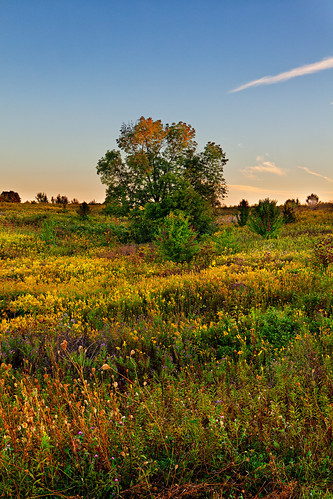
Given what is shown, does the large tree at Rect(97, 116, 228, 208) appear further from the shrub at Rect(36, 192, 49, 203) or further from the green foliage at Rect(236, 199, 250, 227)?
the shrub at Rect(36, 192, 49, 203)

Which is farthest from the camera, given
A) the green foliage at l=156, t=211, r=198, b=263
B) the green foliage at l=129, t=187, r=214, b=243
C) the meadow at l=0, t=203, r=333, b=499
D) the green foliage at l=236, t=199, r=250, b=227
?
the green foliage at l=236, t=199, r=250, b=227

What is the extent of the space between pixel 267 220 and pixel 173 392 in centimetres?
1826

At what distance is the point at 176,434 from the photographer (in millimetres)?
2582

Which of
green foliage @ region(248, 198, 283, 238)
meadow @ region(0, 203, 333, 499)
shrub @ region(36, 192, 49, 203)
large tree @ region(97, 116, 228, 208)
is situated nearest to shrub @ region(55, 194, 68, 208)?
shrub @ region(36, 192, 49, 203)

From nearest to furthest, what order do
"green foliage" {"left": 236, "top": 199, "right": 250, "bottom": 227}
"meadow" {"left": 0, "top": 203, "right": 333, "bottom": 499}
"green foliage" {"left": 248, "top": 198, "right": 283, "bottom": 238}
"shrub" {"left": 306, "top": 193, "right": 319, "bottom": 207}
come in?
"meadow" {"left": 0, "top": 203, "right": 333, "bottom": 499} → "green foliage" {"left": 248, "top": 198, "right": 283, "bottom": 238} → "green foliage" {"left": 236, "top": 199, "right": 250, "bottom": 227} → "shrub" {"left": 306, "top": 193, "right": 319, "bottom": 207}

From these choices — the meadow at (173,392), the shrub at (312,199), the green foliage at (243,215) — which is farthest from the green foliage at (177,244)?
the shrub at (312,199)

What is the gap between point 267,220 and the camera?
20047mm

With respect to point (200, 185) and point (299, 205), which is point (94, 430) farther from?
point (299, 205)

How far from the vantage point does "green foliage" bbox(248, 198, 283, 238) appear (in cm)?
1986

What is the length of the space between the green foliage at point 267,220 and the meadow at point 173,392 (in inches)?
434

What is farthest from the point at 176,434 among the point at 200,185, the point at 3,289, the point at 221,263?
the point at 200,185

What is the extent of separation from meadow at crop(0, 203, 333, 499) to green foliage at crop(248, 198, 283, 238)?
36.1ft

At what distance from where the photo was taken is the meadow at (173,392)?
223cm

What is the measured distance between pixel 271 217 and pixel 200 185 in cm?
857
